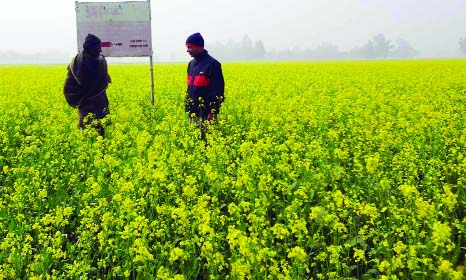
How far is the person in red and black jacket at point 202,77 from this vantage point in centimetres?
752

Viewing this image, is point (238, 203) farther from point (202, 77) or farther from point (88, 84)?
point (88, 84)

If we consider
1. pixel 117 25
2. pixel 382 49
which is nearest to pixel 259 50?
pixel 382 49

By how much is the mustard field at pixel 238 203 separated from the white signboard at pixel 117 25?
5.21 ft

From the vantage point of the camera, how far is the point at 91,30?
10.5 metres

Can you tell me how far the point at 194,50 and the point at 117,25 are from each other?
3805 millimetres

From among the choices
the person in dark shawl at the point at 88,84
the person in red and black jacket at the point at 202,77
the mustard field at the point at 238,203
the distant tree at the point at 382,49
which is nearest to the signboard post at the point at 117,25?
the mustard field at the point at 238,203

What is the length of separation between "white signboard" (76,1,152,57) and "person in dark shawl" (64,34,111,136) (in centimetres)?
282

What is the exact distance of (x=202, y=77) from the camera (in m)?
7.72

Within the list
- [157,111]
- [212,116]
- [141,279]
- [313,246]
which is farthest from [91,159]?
[157,111]

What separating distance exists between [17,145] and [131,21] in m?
3.80

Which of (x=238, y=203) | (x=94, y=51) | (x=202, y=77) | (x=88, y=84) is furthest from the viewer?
(x=202, y=77)

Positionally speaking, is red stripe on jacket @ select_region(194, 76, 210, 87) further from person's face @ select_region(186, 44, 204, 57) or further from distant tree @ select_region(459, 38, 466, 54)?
distant tree @ select_region(459, 38, 466, 54)

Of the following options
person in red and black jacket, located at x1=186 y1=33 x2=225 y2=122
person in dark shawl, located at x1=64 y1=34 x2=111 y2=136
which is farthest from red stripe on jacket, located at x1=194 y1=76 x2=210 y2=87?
person in dark shawl, located at x1=64 y1=34 x2=111 y2=136

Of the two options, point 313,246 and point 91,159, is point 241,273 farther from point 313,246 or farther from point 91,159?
point 91,159
